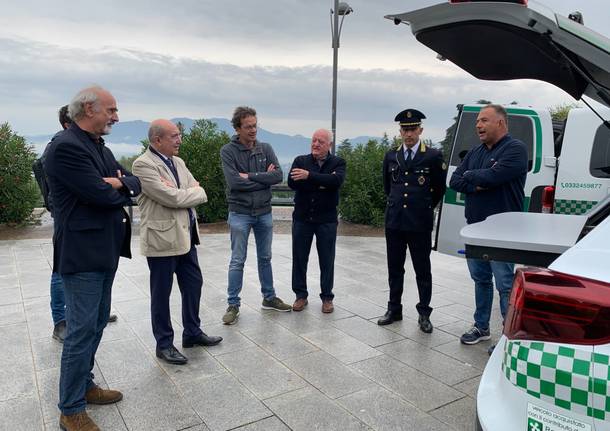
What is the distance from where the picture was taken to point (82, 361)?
106 inches

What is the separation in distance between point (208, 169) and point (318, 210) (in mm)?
6660

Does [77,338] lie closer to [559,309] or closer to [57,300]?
→ [57,300]

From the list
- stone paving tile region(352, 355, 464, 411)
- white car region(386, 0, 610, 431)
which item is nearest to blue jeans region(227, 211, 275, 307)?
stone paving tile region(352, 355, 464, 411)

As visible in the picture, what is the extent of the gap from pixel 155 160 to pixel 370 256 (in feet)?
16.1

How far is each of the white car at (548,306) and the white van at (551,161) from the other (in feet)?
11.9

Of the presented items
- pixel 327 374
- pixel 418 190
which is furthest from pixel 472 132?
pixel 327 374

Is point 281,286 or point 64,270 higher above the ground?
point 64,270

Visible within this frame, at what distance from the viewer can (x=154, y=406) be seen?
2984mm

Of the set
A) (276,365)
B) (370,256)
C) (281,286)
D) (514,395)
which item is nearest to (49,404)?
(276,365)

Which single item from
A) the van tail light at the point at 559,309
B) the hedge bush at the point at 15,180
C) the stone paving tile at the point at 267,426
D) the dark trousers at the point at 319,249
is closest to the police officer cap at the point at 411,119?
the dark trousers at the point at 319,249

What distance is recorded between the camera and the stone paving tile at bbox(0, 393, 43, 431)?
108 inches

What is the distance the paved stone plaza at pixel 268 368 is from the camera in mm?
2869

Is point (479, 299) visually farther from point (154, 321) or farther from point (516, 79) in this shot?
point (154, 321)

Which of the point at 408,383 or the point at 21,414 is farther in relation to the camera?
the point at 408,383
